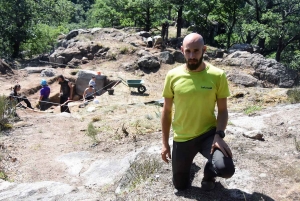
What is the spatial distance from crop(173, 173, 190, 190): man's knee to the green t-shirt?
0.41m

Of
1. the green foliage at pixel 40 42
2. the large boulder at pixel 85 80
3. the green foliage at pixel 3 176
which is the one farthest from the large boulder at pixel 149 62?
the green foliage at pixel 40 42

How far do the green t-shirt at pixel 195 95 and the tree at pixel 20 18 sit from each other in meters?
21.8

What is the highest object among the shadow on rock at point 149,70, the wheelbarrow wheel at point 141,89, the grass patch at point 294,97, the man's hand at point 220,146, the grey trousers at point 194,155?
the man's hand at point 220,146

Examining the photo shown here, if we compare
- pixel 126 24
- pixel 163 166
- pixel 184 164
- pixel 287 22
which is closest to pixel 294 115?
pixel 163 166

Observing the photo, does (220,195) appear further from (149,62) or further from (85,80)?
(149,62)

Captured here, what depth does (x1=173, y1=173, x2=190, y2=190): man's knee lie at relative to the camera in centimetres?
357

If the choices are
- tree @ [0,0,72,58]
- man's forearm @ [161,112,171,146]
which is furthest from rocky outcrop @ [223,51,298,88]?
tree @ [0,0,72,58]

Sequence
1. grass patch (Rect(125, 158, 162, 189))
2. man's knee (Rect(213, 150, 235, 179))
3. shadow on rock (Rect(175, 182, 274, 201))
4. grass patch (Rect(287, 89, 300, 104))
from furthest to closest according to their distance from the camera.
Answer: grass patch (Rect(287, 89, 300, 104))
grass patch (Rect(125, 158, 162, 189))
shadow on rock (Rect(175, 182, 274, 201))
man's knee (Rect(213, 150, 235, 179))

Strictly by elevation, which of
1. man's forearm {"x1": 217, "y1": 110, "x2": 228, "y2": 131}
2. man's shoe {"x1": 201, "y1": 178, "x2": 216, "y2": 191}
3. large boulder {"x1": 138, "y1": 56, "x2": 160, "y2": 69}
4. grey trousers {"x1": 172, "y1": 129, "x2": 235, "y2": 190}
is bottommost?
large boulder {"x1": 138, "y1": 56, "x2": 160, "y2": 69}

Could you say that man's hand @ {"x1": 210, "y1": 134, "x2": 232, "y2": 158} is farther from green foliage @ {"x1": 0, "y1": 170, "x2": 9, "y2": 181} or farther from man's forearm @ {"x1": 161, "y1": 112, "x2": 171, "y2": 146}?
green foliage @ {"x1": 0, "y1": 170, "x2": 9, "y2": 181}

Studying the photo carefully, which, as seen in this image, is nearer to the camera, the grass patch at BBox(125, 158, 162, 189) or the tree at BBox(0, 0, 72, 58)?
the grass patch at BBox(125, 158, 162, 189)

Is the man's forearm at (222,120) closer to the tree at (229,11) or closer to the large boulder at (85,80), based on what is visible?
the large boulder at (85,80)

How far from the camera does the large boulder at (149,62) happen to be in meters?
16.5

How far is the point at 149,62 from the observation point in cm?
1650
